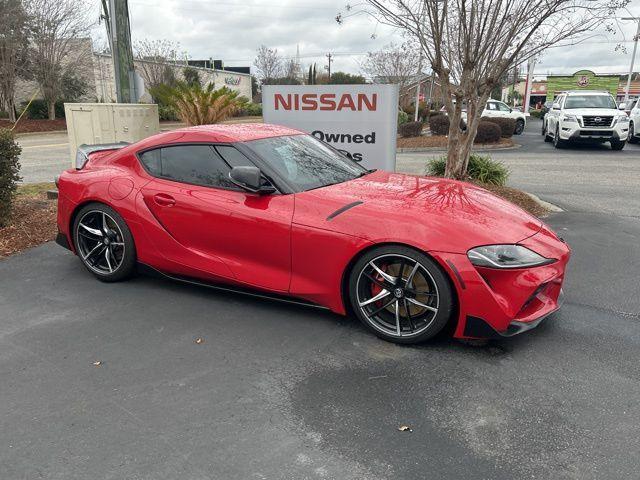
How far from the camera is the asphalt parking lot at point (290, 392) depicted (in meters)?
2.44

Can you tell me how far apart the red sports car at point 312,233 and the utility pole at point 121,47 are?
5.27 metres

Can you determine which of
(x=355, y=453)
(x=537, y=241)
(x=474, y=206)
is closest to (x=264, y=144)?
(x=474, y=206)

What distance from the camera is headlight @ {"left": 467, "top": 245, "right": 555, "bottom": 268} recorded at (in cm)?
324

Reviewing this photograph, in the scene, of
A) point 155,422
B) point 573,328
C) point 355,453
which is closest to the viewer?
point 355,453

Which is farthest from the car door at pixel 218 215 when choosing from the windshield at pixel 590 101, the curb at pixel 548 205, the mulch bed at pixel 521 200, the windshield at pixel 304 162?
the windshield at pixel 590 101

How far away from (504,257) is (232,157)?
2206 millimetres

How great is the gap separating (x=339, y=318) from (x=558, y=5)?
18.5ft

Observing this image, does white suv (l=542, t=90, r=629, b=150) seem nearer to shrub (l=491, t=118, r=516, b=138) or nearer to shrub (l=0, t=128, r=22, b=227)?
shrub (l=491, t=118, r=516, b=138)

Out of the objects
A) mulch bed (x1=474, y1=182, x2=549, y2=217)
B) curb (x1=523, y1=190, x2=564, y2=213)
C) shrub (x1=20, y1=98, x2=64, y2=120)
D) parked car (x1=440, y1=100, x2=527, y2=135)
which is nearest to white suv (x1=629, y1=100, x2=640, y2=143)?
parked car (x1=440, y1=100, x2=527, y2=135)

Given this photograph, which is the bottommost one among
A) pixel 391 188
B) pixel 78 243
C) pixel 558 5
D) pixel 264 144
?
pixel 78 243

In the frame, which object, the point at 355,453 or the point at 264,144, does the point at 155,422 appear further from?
the point at 264,144

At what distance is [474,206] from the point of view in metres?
3.84

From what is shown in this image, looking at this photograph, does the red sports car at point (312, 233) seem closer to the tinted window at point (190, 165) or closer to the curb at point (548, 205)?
the tinted window at point (190, 165)

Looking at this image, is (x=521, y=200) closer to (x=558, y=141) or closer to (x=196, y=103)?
(x=196, y=103)
